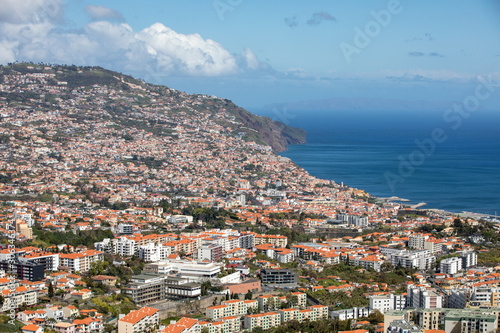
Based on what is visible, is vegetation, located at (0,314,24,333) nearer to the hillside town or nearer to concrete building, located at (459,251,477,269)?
the hillside town

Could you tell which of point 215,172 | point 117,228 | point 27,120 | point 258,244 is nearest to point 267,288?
point 258,244

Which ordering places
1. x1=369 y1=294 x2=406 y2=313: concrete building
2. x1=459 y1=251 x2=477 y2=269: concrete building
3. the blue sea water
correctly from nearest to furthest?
x1=369 y1=294 x2=406 y2=313: concrete building
x1=459 y1=251 x2=477 y2=269: concrete building
the blue sea water

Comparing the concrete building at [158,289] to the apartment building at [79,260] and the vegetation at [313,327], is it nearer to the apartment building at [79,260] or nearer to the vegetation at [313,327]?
the apartment building at [79,260]

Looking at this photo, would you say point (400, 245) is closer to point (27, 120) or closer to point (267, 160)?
point (267, 160)

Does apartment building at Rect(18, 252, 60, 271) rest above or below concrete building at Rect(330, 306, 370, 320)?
above

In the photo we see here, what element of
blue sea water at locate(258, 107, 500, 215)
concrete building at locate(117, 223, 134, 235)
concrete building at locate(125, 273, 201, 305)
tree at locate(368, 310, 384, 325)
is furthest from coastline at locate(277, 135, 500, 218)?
concrete building at locate(125, 273, 201, 305)

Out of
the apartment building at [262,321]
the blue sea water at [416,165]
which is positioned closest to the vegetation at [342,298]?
the apartment building at [262,321]

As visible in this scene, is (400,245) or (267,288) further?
(400,245)
